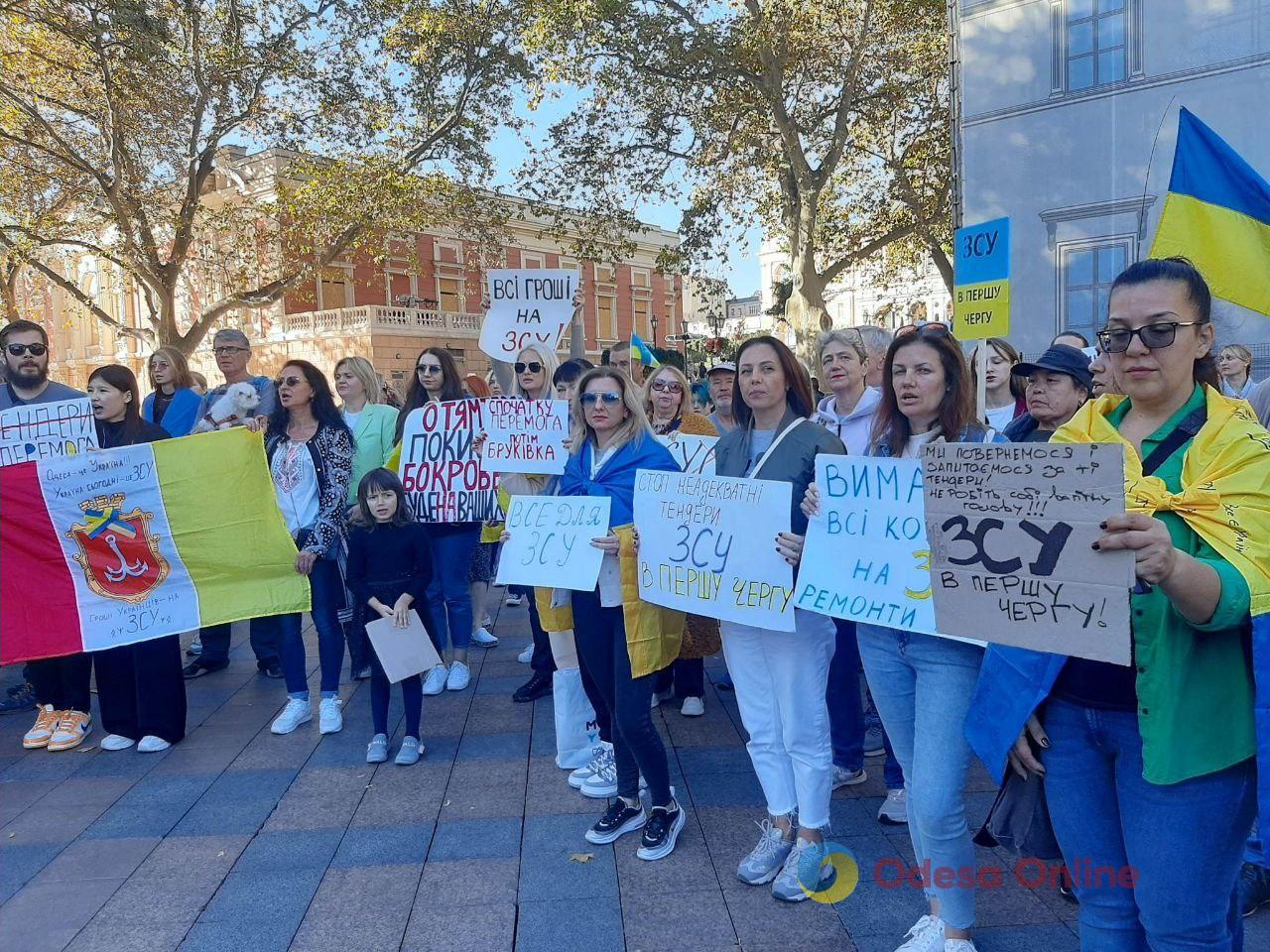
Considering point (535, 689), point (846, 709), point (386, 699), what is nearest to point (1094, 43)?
point (846, 709)

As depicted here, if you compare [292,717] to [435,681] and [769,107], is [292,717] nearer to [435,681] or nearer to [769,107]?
[435,681]

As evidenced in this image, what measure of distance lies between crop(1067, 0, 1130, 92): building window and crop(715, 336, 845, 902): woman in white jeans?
11.1 meters

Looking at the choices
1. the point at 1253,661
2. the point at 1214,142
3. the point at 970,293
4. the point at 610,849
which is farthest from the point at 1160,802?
the point at 970,293

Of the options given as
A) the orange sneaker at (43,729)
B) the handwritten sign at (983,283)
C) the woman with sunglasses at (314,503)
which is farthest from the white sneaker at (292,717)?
the handwritten sign at (983,283)

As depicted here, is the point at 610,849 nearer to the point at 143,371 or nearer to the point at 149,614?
the point at 149,614

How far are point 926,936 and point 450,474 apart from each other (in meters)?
3.81

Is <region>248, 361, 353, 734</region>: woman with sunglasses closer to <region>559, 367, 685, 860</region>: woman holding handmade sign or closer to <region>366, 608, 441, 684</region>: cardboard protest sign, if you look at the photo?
Answer: <region>366, 608, 441, 684</region>: cardboard protest sign

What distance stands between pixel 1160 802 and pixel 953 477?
80 cm

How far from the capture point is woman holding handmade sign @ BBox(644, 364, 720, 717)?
4904 millimetres

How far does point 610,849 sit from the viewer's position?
12.0 feet

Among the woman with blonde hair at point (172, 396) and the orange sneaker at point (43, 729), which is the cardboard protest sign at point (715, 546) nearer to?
the orange sneaker at point (43, 729)

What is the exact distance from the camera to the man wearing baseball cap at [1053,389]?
137 inches

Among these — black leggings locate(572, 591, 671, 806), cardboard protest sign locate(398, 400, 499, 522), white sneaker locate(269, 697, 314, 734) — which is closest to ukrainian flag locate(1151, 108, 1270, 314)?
black leggings locate(572, 591, 671, 806)

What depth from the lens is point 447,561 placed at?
19.4 ft
